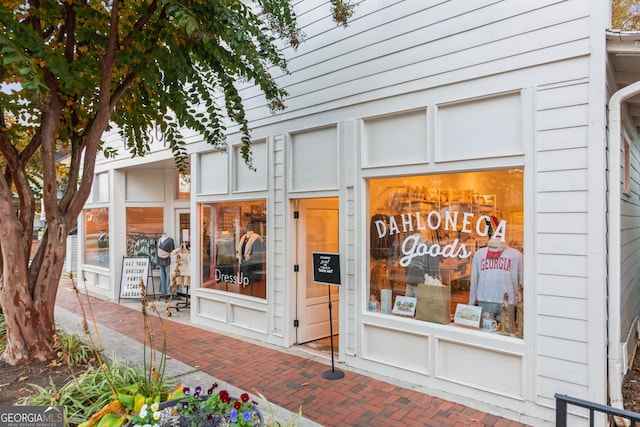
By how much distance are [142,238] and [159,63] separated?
20.3 ft

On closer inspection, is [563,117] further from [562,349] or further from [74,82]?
[74,82]

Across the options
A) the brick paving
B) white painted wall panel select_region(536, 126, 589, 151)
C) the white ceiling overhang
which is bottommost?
the brick paving

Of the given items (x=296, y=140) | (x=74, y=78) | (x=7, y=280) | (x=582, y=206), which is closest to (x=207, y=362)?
(x=7, y=280)

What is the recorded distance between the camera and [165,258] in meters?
8.65

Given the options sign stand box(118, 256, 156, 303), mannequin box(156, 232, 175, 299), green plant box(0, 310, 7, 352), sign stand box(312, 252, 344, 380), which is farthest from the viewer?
mannequin box(156, 232, 175, 299)

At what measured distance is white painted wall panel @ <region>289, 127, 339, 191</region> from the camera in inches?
196

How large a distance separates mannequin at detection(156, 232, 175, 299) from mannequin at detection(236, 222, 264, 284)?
3.17 m

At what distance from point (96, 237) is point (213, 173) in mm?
5354

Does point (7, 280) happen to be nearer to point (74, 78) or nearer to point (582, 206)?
point (74, 78)

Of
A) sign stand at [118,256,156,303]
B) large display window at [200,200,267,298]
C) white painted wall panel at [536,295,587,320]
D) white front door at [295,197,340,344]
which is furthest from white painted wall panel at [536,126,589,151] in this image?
sign stand at [118,256,156,303]

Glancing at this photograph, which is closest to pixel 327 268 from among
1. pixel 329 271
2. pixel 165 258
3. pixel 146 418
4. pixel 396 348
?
pixel 329 271

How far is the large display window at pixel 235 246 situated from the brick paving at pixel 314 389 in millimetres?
843

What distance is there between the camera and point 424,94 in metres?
4.08

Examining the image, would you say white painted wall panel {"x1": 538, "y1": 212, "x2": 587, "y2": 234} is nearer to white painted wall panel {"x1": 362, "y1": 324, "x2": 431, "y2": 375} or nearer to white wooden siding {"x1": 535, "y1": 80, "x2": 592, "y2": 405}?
white wooden siding {"x1": 535, "y1": 80, "x2": 592, "y2": 405}
